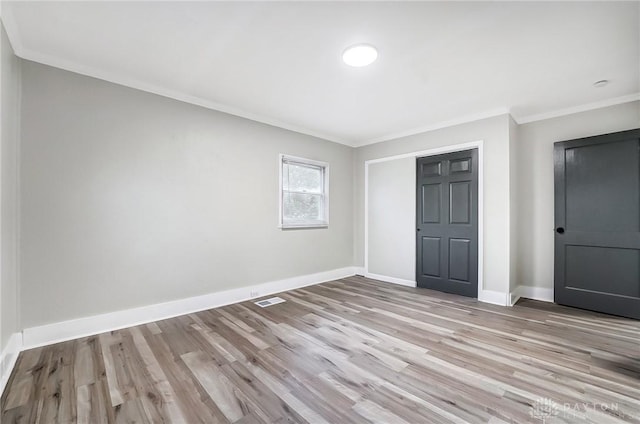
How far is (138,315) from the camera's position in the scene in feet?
9.32

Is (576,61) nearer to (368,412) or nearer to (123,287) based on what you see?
(368,412)

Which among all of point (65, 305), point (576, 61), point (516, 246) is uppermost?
point (576, 61)

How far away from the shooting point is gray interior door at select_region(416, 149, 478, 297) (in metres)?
3.82

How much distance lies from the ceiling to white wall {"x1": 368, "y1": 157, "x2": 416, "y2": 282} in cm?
135

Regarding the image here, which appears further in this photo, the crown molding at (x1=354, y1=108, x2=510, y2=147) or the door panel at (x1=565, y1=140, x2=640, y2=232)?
the crown molding at (x1=354, y1=108, x2=510, y2=147)

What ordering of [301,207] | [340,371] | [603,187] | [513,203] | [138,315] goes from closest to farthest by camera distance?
1. [340,371]
2. [138,315]
3. [603,187]
4. [513,203]
5. [301,207]

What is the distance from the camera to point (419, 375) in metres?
1.93

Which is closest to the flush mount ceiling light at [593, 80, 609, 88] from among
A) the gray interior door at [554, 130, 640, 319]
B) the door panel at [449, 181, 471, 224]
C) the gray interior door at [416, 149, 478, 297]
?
the gray interior door at [554, 130, 640, 319]

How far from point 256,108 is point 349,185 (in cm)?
236

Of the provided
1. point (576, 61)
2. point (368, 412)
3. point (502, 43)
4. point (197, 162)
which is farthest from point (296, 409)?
point (576, 61)

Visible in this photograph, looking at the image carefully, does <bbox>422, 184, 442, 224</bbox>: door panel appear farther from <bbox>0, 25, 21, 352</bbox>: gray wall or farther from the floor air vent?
<bbox>0, 25, 21, 352</bbox>: gray wall

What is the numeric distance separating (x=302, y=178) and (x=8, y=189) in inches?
129

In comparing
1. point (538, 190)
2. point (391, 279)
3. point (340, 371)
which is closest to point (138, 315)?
point (340, 371)

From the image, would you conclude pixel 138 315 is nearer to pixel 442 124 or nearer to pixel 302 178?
pixel 302 178
